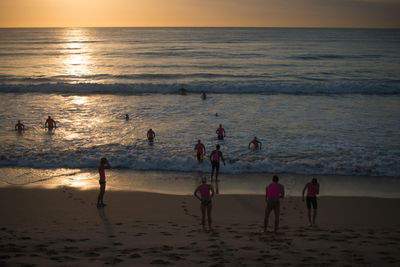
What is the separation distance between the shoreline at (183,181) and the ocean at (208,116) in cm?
40

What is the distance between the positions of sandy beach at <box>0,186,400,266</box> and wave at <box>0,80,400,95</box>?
24.5m

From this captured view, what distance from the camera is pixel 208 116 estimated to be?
79.0ft

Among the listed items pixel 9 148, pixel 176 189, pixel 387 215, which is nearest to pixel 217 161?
pixel 176 189

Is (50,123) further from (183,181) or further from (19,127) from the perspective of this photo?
(183,181)

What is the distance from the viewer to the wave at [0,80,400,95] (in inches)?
1348

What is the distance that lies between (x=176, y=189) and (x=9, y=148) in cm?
952

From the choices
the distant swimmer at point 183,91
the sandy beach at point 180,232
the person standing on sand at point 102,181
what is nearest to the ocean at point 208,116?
the distant swimmer at point 183,91

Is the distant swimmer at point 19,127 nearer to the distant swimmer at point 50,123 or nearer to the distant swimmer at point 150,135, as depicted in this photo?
the distant swimmer at point 50,123

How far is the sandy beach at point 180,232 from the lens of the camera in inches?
257

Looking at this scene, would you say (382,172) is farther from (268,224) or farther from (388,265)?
(388,265)

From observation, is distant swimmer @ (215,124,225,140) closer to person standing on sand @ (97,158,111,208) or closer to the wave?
person standing on sand @ (97,158,111,208)

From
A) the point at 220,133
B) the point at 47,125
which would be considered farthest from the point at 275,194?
the point at 47,125

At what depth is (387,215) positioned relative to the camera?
9.80 m

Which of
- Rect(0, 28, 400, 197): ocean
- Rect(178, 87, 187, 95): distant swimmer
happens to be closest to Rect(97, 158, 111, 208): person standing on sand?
Rect(0, 28, 400, 197): ocean
